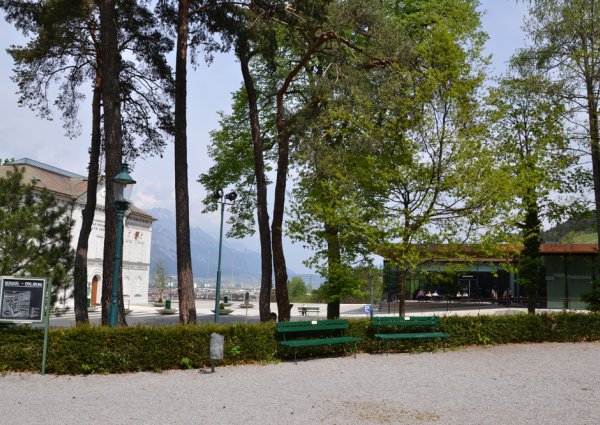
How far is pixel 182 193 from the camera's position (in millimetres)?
15836

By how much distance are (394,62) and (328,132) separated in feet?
9.74

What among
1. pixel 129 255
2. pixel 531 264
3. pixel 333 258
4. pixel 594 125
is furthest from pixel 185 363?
pixel 129 255

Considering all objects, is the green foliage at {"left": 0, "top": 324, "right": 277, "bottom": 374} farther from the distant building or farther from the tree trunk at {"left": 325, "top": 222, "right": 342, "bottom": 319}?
the distant building

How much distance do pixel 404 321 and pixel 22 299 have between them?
9010 millimetres

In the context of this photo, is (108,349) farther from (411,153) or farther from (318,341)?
A: (411,153)

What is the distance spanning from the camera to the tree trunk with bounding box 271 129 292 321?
18.6 m

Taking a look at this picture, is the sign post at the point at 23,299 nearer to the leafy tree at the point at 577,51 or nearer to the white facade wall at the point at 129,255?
the leafy tree at the point at 577,51

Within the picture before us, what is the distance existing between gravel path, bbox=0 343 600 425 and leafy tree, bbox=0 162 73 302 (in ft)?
15.9

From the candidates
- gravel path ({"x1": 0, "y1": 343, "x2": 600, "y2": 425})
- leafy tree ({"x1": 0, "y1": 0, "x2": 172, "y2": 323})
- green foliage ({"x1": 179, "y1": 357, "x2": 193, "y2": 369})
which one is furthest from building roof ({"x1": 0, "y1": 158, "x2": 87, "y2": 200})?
gravel path ({"x1": 0, "y1": 343, "x2": 600, "y2": 425})

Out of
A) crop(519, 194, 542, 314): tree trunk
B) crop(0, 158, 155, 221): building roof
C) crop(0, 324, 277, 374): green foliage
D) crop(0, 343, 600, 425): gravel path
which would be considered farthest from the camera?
crop(0, 158, 155, 221): building roof

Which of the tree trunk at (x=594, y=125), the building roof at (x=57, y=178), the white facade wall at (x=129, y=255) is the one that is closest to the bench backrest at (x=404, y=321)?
the tree trunk at (x=594, y=125)

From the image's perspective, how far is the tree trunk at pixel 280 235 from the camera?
18.6 meters

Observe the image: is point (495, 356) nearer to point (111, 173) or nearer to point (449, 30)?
point (449, 30)

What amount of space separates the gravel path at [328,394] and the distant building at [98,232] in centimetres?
3430
